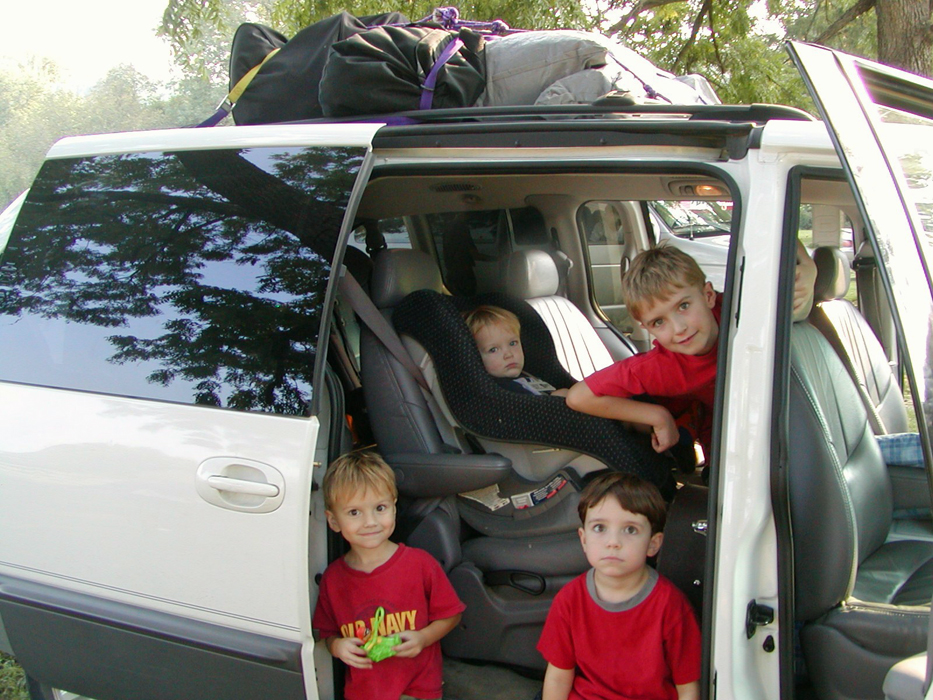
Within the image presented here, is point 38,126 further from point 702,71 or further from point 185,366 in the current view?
point 185,366

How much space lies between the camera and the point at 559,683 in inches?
77.1

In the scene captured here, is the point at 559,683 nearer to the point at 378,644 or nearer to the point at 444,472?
the point at 378,644

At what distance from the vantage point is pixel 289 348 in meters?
1.93

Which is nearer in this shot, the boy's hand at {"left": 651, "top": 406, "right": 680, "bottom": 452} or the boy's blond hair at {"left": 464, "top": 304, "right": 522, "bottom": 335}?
the boy's hand at {"left": 651, "top": 406, "right": 680, "bottom": 452}

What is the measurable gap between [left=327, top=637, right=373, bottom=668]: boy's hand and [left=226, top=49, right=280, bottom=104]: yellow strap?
5.47 ft

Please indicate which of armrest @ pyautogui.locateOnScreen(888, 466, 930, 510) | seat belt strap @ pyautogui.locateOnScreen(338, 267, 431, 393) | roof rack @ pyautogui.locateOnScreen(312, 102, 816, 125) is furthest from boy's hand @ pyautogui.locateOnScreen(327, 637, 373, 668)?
armrest @ pyautogui.locateOnScreen(888, 466, 930, 510)

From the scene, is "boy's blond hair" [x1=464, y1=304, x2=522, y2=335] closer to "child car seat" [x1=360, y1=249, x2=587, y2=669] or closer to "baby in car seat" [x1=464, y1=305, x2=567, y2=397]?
"baby in car seat" [x1=464, y1=305, x2=567, y2=397]

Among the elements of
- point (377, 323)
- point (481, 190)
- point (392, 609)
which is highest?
point (481, 190)

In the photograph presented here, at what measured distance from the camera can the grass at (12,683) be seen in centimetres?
287

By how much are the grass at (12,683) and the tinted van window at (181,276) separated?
1.35 metres

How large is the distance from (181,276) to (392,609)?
1023mm

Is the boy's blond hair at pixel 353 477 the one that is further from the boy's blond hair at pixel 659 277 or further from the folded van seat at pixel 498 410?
the boy's blond hair at pixel 659 277

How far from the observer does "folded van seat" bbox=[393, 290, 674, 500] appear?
2340 millimetres

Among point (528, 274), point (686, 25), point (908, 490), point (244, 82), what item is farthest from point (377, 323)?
point (686, 25)
